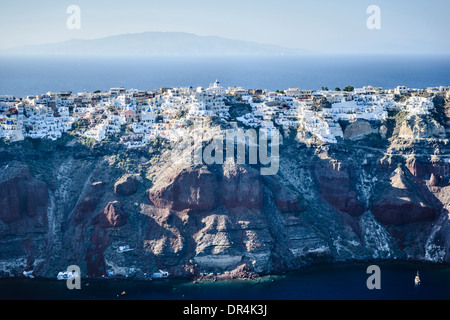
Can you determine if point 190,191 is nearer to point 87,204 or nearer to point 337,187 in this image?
point 87,204

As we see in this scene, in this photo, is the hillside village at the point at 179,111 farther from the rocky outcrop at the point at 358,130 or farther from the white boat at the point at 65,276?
the white boat at the point at 65,276

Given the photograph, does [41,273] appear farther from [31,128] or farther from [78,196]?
[31,128]

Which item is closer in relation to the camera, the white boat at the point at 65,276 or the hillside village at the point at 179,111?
the white boat at the point at 65,276

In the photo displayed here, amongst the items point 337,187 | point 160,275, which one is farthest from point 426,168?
point 160,275

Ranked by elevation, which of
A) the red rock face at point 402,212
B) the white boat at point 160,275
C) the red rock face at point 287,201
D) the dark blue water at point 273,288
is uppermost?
the red rock face at point 287,201

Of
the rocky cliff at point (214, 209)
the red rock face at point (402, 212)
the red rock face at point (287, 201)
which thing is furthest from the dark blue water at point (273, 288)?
the red rock face at point (287, 201)

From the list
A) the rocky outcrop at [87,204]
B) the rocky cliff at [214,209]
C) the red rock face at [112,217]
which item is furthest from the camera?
the rocky outcrop at [87,204]
